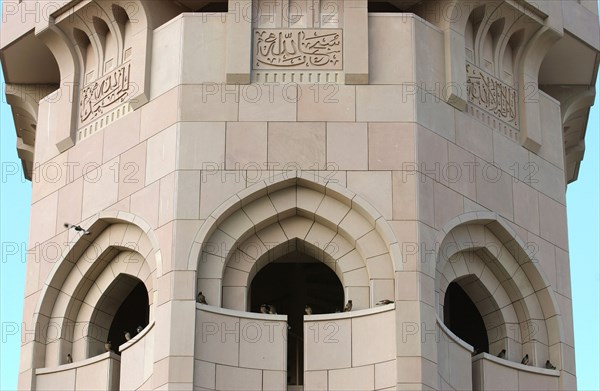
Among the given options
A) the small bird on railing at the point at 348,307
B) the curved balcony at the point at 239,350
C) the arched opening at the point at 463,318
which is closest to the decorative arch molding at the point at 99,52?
the curved balcony at the point at 239,350

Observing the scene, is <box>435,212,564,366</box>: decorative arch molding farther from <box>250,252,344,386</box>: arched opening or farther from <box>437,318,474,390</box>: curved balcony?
<box>250,252,344,386</box>: arched opening

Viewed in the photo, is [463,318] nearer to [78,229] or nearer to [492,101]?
[492,101]

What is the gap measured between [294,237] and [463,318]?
4.11 meters

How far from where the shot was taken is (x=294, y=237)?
31.5 m

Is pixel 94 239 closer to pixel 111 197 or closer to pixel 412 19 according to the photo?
pixel 111 197

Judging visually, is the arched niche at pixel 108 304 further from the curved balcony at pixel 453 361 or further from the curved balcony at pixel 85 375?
the curved balcony at pixel 453 361

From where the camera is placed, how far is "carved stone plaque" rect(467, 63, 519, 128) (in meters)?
33.2

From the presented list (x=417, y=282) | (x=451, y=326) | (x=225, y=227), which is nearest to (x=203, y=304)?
(x=225, y=227)

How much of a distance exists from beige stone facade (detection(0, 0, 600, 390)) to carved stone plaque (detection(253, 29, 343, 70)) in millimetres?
33

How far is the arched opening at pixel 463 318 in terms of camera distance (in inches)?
1320

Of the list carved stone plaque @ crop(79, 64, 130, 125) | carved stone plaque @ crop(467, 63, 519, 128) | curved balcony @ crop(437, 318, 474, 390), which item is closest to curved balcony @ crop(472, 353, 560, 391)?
curved balcony @ crop(437, 318, 474, 390)

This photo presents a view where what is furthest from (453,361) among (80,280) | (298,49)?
(80,280)

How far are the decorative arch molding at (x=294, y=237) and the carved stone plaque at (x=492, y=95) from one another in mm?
3329

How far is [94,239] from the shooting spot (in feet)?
107
